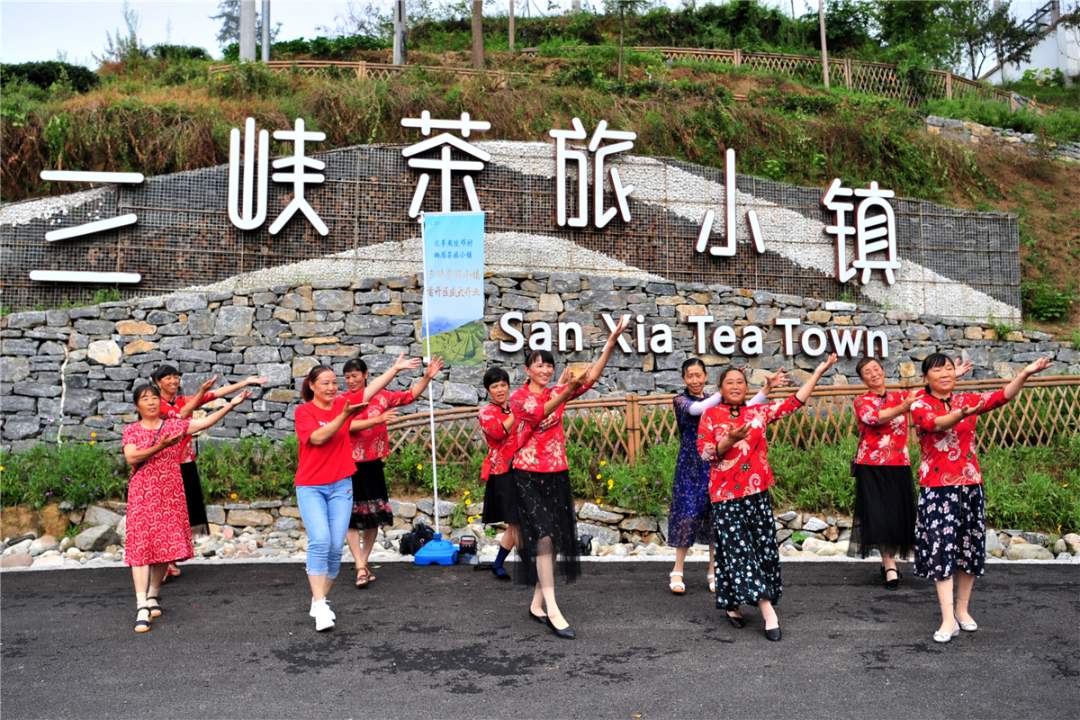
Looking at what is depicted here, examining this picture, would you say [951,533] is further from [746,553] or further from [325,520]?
[325,520]

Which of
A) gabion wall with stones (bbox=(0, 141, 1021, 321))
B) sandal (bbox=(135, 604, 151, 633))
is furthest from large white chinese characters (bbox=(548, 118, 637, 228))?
sandal (bbox=(135, 604, 151, 633))

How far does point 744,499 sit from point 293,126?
9.35 m

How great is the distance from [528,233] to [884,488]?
6.40 m

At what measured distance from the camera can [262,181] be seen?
1108cm

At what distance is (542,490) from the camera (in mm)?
5207

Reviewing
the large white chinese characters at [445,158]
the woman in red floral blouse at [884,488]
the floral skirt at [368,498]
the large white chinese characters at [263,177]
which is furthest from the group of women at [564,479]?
the large white chinese characters at [445,158]

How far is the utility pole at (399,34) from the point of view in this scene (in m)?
20.1

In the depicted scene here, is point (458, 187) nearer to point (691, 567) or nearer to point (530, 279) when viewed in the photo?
point (530, 279)

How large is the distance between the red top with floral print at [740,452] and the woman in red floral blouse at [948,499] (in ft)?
2.61

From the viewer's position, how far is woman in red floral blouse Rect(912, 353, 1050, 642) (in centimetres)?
494

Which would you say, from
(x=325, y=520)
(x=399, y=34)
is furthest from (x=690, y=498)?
(x=399, y=34)

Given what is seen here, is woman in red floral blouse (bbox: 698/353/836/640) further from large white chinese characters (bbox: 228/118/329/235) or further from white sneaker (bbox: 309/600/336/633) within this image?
Answer: large white chinese characters (bbox: 228/118/329/235)

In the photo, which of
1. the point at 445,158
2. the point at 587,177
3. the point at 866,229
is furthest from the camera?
the point at 866,229

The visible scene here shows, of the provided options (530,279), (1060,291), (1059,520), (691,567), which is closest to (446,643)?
(691,567)
